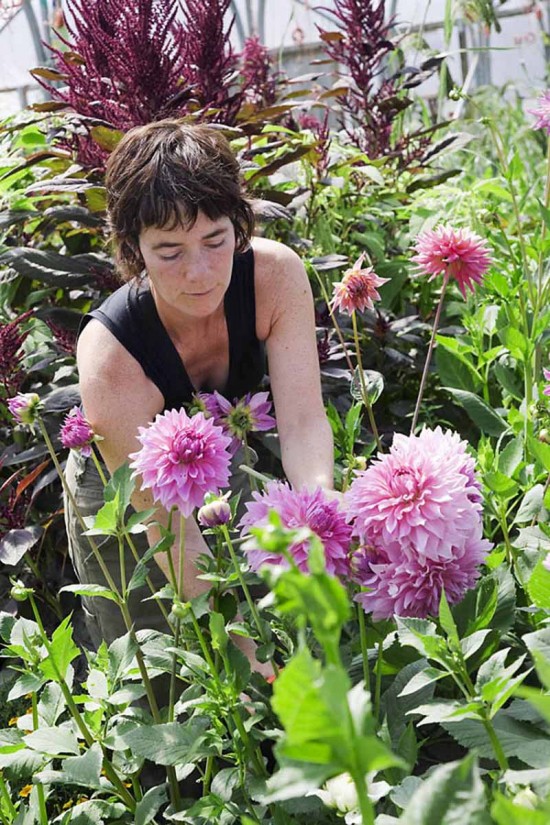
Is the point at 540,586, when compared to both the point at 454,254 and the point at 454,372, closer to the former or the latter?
the point at 454,254

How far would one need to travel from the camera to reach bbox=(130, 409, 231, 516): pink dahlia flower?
97cm

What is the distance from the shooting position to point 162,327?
65.4 inches

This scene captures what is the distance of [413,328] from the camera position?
2.14 meters

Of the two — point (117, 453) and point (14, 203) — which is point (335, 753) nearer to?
point (117, 453)

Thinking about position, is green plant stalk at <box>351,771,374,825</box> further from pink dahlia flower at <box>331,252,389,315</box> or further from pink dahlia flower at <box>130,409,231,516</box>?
pink dahlia flower at <box>331,252,389,315</box>

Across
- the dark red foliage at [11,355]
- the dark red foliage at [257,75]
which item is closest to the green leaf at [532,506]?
the dark red foliage at [11,355]

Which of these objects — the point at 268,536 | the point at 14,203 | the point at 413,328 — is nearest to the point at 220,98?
the point at 14,203

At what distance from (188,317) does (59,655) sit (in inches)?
29.9

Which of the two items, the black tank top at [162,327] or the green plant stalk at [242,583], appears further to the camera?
the black tank top at [162,327]

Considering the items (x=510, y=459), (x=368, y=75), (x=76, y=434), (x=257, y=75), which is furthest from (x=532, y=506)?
(x=257, y=75)

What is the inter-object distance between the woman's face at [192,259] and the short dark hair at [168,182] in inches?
0.6

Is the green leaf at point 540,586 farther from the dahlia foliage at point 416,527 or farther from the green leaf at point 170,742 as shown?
the green leaf at point 170,742

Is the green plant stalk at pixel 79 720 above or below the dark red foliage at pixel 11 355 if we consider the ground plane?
below

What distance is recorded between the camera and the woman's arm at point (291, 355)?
1.54 m
